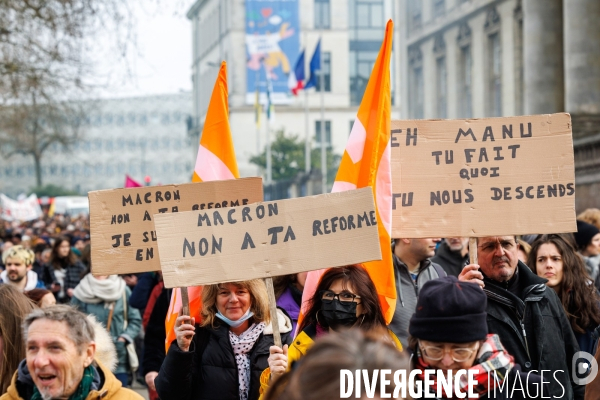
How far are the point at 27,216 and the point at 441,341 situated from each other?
35.6 m

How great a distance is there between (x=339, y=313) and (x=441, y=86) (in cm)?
3835

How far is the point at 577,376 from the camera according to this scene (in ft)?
17.1

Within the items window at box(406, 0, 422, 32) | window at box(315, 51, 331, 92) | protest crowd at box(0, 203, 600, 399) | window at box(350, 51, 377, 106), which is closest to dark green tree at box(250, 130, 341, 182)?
window at box(406, 0, 422, 32)

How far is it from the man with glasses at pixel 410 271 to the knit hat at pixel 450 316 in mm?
2557

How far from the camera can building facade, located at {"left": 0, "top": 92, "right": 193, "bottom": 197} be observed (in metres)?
135

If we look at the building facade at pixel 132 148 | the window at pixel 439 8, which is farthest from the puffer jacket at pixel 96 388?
the building facade at pixel 132 148

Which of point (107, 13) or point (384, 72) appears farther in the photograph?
point (107, 13)

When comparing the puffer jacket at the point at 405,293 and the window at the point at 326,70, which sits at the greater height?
the window at the point at 326,70

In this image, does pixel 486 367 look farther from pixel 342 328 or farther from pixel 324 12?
pixel 324 12

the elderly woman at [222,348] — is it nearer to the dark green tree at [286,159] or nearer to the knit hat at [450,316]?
the knit hat at [450,316]

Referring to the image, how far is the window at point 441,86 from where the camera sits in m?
41.8

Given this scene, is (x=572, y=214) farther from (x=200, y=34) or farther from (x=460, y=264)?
(x=200, y=34)

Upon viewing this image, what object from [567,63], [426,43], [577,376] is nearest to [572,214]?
[577,376]

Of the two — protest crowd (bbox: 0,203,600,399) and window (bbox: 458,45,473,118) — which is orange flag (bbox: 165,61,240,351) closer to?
protest crowd (bbox: 0,203,600,399)
